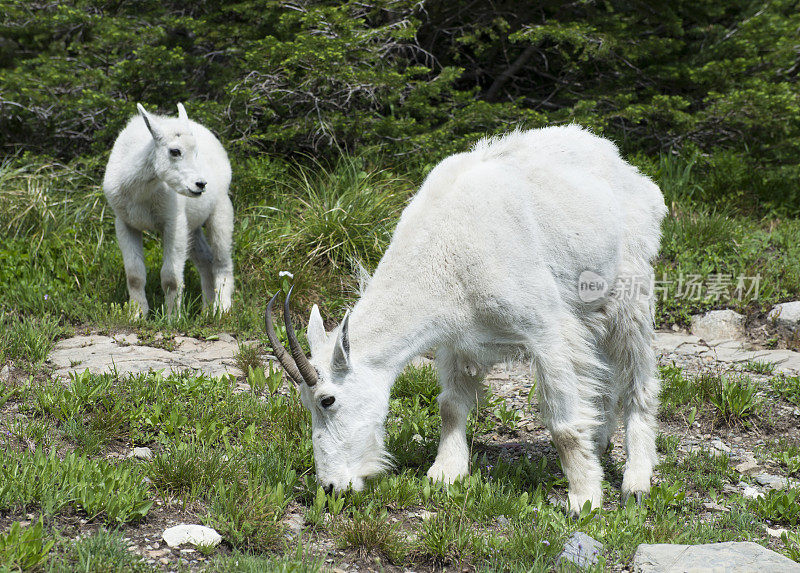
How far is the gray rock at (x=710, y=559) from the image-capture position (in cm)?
354

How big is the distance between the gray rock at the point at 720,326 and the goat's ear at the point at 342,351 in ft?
17.0

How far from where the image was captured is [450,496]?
15.1ft

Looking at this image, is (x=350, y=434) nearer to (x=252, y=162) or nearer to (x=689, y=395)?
(x=689, y=395)

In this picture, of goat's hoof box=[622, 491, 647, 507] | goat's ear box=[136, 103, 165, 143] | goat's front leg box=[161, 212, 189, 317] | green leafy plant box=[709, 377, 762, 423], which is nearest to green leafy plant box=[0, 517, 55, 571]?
goat's hoof box=[622, 491, 647, 507]

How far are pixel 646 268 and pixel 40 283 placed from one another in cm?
607

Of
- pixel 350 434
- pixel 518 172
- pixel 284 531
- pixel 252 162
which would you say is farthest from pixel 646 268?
pixel 252 162

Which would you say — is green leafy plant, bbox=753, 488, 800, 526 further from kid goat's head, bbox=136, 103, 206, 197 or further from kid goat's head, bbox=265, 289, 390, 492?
kid goat's head, bbox=136, 103, 206, 197

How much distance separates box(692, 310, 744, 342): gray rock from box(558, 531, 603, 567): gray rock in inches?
184

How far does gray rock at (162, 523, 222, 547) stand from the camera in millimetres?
3986

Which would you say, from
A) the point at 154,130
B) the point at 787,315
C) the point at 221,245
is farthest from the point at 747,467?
the point at 154,130

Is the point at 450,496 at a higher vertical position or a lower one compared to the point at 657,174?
lower

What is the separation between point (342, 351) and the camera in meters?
4.19

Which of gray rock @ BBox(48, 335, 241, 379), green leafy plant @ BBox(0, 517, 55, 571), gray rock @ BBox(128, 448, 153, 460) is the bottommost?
gray rock @ BBox(48, 335, 241, 379)

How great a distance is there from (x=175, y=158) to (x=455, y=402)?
3797mm
